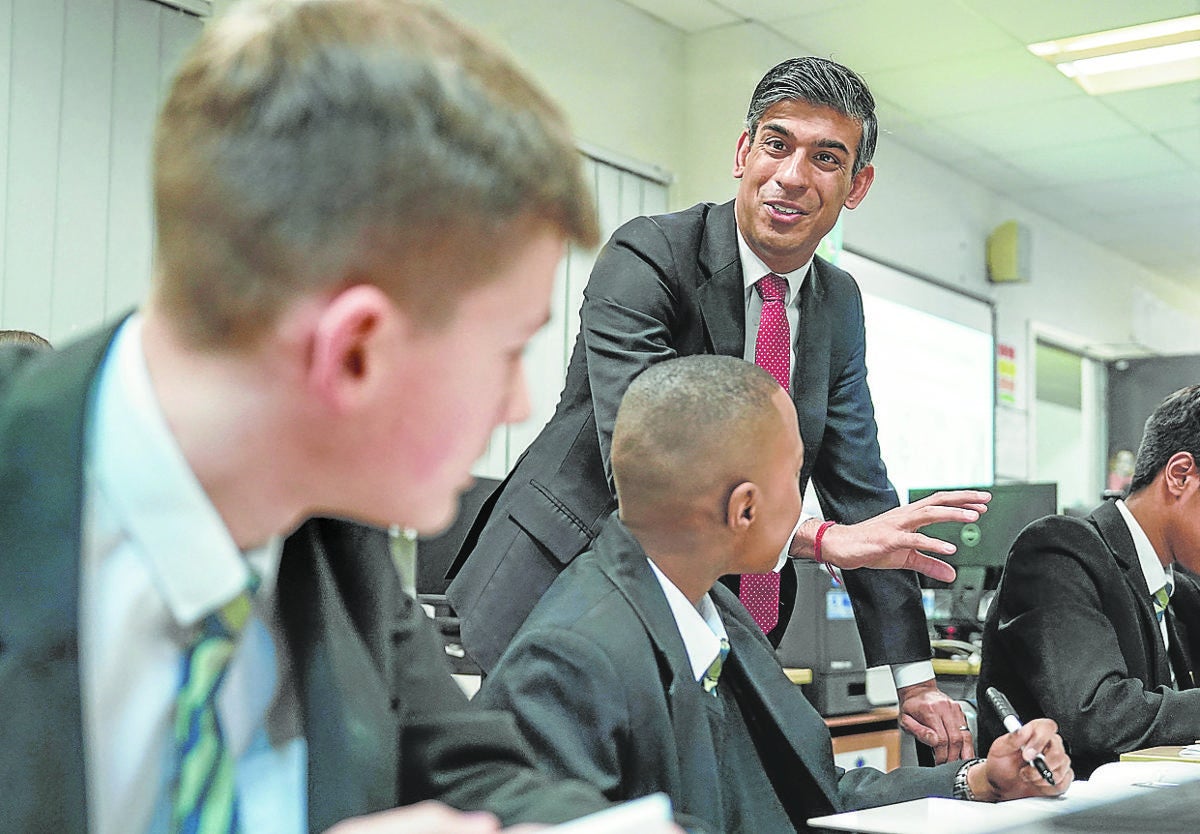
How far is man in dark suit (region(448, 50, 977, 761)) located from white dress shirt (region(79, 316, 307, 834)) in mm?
1088

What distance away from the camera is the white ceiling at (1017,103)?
4.88 meters

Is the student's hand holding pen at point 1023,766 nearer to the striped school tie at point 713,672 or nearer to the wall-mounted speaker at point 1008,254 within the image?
the striped school tie at point 713,672

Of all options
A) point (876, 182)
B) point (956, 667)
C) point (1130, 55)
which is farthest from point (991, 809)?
point (876, 182)

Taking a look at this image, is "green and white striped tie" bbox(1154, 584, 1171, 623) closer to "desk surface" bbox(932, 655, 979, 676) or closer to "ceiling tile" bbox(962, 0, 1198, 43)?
"desk surface" bbox(932, 655, 979, 676)

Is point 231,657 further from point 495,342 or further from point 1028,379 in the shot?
point 1028,379

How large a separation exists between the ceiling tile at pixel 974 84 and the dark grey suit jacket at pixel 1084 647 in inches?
139

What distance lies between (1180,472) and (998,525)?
1.63 m

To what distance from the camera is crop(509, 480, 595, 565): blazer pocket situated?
6.14ft

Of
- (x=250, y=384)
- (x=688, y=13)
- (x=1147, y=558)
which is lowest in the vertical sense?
(x=1147, y=558)

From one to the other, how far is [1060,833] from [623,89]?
4396mm

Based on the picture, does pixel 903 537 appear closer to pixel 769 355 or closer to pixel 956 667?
pixel 769 355

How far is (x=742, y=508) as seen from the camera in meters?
1.48

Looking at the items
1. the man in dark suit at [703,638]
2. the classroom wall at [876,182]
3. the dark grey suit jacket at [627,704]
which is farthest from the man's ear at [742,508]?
the classroom wall at [876,182]

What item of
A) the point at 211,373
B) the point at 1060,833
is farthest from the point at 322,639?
the point at 1060,833
